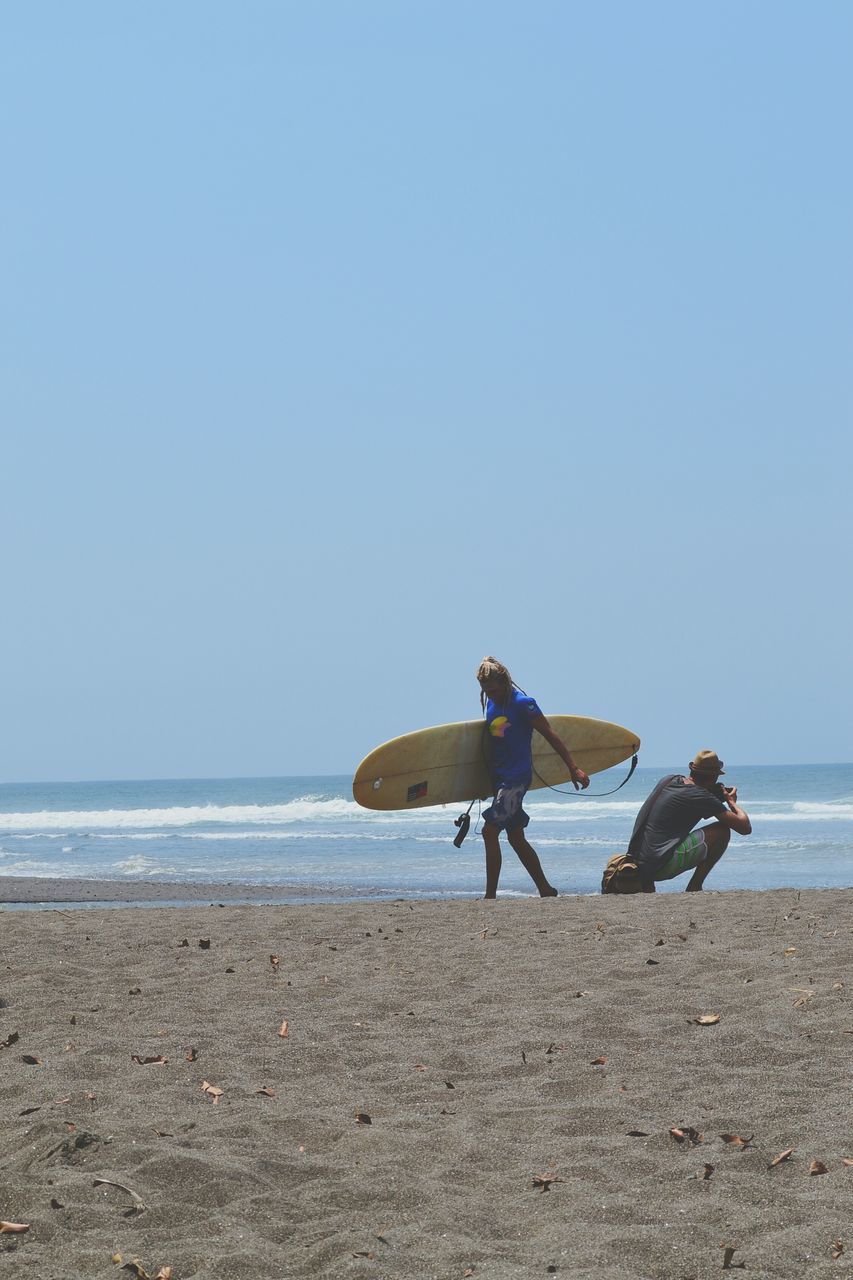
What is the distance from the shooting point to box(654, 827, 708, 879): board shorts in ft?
27.9

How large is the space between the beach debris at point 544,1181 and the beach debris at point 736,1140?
0.53 m

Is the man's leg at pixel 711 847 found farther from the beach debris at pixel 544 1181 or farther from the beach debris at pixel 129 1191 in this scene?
the beach debris at pixel 129 1191

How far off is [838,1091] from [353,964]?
110 inches

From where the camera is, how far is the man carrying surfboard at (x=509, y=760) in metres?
8.62

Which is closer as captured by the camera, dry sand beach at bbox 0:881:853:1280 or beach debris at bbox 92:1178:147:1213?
dry sand beach at bbox 0:881:853:1280

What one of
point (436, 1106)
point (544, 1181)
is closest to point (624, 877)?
point (436, 1106)

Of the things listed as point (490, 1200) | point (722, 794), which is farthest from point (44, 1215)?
point (722, 794)

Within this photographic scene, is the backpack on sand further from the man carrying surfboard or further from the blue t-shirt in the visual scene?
the blue t-shirt

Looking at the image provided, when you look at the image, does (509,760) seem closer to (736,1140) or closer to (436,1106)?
(436,1106)

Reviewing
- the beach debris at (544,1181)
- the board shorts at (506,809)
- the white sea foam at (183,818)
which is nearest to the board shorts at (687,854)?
the board shorts at (506,809)

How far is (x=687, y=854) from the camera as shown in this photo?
8539 mm

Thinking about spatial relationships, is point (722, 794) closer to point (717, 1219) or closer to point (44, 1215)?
point (717, 1219)

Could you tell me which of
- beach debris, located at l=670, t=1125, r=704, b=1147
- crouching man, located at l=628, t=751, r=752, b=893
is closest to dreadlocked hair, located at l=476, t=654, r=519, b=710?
crouching man, located at l=628, t=751, r=752, b=893

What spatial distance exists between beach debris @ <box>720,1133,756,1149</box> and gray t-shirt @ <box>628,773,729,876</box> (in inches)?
192
